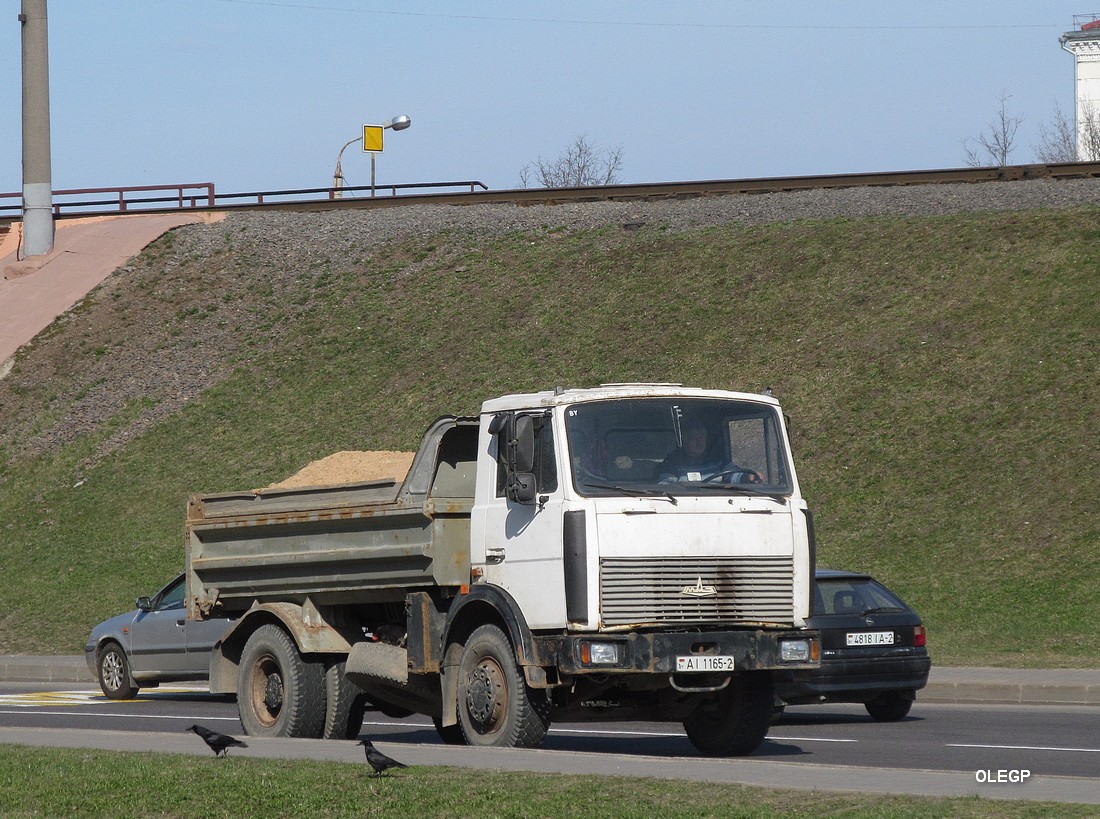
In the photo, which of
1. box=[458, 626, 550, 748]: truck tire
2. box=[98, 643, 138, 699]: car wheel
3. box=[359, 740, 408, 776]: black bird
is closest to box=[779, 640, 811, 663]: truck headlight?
box=[458, 626, 550, 748]: truck tire

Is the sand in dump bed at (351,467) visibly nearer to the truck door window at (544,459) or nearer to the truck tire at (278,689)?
the truck tire at (278,689)

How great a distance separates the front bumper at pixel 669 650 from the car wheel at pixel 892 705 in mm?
4380

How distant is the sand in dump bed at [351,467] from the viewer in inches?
1024

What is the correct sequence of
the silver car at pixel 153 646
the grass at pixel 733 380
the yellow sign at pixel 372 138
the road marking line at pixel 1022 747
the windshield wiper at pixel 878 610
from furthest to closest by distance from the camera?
the yellow sign at pixel 372 138 → the grass at pixel 733 380 → the silver car at pixel 153 646 → the windshield wiper at pixel 878 610 → the road marking line at pixel 1022 747

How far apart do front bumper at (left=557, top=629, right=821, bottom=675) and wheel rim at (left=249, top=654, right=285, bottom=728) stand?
3575 mm

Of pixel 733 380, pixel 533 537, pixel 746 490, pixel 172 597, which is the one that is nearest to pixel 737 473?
pixel 746 490

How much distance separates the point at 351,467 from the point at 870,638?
13844 millimetres

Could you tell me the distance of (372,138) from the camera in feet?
152

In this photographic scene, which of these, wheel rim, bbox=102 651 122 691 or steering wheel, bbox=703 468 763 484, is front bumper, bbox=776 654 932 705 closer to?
steering wheel, bbox=703 468 763 484

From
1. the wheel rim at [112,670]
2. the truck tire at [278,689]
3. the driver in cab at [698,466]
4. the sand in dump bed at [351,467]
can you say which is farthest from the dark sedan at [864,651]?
Result: the sand in dump bed at [351,467]

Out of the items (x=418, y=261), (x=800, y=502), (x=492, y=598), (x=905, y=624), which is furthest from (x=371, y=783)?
(x=418, y=261)

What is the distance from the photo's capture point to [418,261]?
38.7m

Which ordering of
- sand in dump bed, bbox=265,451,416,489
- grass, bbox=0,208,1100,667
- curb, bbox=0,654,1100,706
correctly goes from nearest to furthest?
1. curb, bbox=0,654,1100,706
2. grass, bbox=0,208,1100,667
3. sand in dump bed, bbox=265,451,416,489

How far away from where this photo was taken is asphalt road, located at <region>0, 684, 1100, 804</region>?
8.80 m
